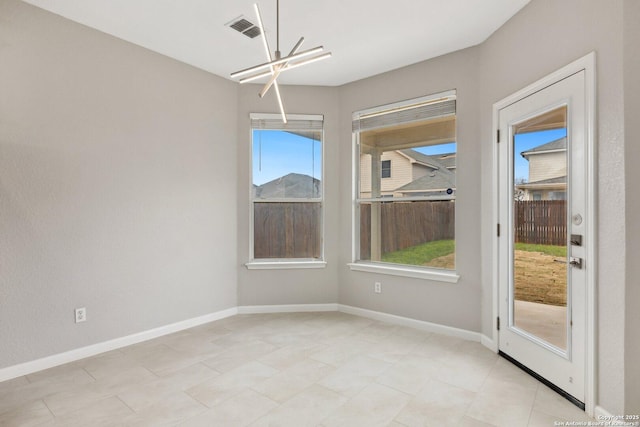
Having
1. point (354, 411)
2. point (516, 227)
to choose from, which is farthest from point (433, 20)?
point (354, 411)

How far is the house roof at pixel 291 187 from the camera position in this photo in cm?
418

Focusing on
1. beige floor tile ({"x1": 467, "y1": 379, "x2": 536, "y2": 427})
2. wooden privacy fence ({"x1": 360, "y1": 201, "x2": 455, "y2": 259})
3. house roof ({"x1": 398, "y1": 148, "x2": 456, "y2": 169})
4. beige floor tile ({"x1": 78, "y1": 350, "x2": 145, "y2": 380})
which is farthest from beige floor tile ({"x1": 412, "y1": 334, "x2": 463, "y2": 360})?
beige floor tile ({"x1": 78, "y1": 350, "x2": 145, "y2": 380})

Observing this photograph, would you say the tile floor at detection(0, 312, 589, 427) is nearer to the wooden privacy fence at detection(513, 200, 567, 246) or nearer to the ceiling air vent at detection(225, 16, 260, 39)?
the wooden privacy fence at detection(513, 200, 567, 246)

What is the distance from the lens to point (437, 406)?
214 cm

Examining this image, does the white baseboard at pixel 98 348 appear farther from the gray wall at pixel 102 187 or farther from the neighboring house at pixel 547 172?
the neighboring house at pixel 547 172

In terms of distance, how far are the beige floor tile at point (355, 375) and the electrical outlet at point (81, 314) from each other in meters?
2.10

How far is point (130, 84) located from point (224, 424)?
3.01 metres

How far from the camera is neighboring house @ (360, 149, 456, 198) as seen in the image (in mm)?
3516

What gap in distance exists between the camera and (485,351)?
2994 millimetres

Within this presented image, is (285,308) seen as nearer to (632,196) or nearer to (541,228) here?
(541,228)

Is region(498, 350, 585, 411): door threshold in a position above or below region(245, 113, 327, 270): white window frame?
below

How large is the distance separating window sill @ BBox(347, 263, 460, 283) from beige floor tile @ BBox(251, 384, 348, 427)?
1.68m

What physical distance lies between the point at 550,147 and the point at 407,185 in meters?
1.53

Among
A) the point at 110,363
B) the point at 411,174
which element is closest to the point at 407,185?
the point at 411,174
